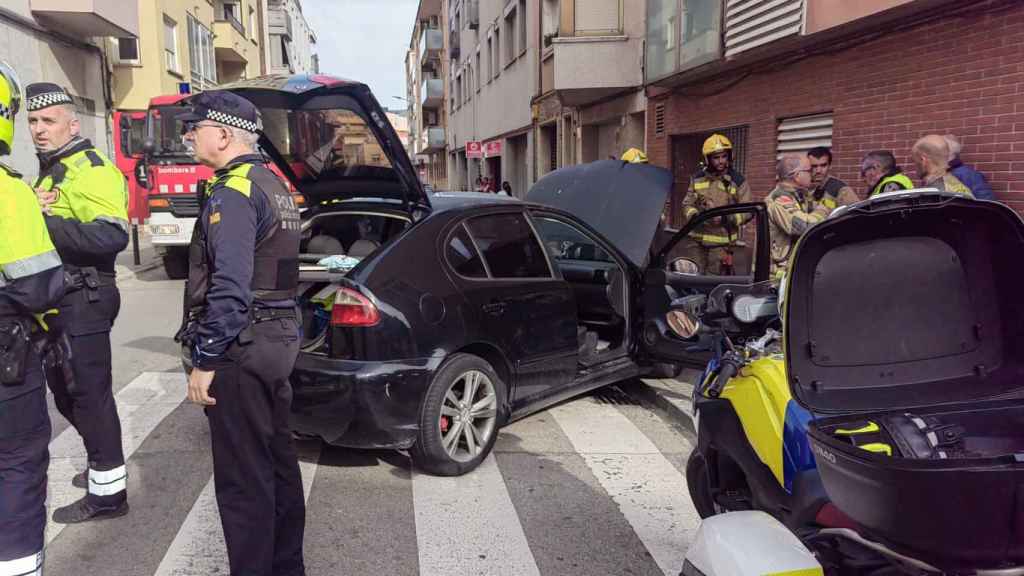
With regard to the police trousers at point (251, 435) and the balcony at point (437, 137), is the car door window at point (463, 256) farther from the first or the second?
the balcony at point (437, 137)

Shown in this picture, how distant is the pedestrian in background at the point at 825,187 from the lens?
6.32m

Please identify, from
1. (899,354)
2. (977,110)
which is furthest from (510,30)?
(899,354)

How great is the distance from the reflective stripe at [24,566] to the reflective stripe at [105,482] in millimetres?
1075

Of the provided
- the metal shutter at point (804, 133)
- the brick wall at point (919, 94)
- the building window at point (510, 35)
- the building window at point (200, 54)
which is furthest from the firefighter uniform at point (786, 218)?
the building window at point (200, 54)

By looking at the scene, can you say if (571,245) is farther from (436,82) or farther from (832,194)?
(436,82)

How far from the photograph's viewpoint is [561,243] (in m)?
6.04

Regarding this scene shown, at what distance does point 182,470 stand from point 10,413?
6.37 feet

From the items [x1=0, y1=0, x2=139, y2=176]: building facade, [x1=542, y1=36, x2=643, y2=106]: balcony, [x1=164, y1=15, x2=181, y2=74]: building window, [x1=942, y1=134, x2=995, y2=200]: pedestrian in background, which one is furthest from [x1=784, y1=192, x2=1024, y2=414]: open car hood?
[x1=164, y1=15, x2=181, y2=74]: building window

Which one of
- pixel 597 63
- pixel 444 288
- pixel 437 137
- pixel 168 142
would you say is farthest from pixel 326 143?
pixel 437 137

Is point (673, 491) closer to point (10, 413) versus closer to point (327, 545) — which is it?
point (327, 545)

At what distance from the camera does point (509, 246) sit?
4.70 metres

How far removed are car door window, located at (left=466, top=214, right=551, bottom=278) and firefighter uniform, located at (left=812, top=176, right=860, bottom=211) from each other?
9.63 feet

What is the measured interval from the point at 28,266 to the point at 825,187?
600 cm

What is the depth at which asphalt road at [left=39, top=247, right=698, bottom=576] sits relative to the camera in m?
3.21
